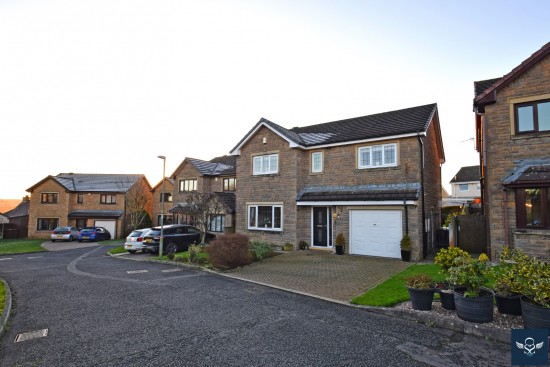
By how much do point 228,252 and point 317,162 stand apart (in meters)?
8.09

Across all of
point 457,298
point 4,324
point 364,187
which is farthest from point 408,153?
point 4,324

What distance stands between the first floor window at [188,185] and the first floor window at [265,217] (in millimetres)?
12671

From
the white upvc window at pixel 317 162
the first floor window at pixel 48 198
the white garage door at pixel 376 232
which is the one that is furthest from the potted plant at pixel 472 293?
the first floor window at pixel 48 198

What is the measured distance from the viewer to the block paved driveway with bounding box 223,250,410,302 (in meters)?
9.41

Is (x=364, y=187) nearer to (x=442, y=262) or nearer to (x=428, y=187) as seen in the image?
(x=428, y=187)

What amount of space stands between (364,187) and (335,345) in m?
11.6

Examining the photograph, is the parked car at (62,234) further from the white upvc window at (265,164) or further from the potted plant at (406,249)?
the potted plant at (406,249)

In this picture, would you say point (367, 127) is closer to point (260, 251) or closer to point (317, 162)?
point (317, 162)

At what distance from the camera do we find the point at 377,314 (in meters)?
7.24

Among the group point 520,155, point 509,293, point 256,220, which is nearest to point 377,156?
point 520,155

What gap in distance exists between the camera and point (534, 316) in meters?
5.46

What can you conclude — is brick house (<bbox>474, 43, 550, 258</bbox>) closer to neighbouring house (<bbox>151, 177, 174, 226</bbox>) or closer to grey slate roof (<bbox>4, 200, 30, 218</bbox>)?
neighbouring house (<bbox>151, 177, 174, 226</bbox>)

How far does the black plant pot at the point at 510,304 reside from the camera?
6.30m

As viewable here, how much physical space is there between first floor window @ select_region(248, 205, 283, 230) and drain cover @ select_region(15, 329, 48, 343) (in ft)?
42.9
